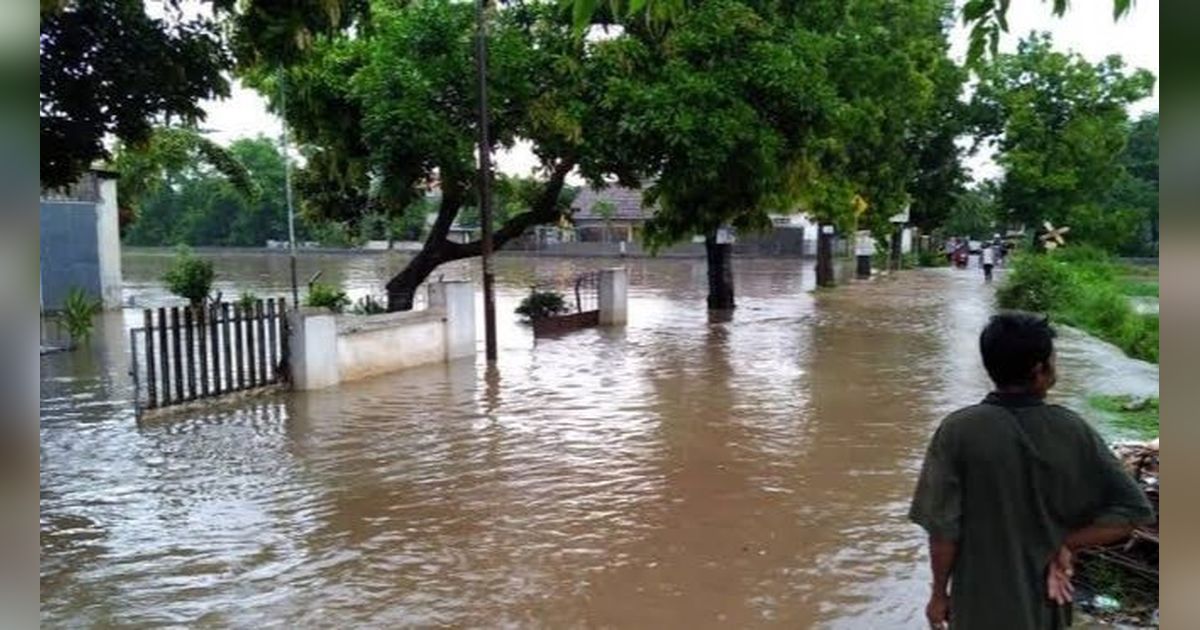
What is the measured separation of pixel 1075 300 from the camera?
1936cm

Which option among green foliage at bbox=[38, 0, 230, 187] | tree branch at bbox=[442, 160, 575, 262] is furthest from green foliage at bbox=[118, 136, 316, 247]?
green foliage at bbox=[38, 0, 230, 187]

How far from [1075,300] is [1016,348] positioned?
18.8 metres

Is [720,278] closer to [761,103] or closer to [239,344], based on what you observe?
[761,103]

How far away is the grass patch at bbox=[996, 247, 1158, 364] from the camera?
16.9 m

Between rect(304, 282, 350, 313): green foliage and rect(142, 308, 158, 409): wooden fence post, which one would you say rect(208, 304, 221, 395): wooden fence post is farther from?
rect(304, 282, 350, 313): green foliage

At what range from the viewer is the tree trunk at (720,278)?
864 inches

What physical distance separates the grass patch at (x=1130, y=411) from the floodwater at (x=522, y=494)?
312mm

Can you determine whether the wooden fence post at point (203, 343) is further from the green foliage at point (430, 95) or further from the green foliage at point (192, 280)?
the green foliage at point (192, 280)

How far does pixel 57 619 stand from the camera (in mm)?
4910

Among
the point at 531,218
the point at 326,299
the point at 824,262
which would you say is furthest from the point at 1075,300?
the point at 326,299
